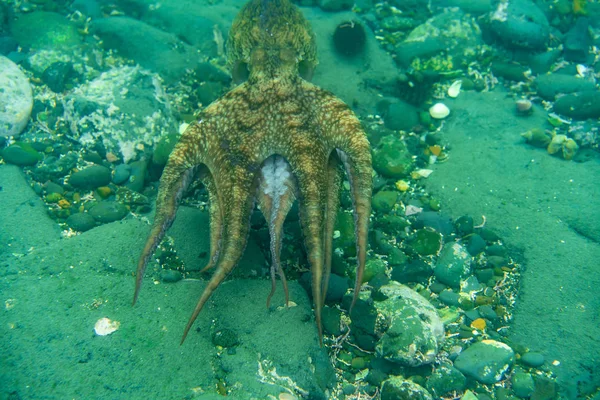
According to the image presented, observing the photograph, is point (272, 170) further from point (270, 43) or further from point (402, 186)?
point (402, 186)

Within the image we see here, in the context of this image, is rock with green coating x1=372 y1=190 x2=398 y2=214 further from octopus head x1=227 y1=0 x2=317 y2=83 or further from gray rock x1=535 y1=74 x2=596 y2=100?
gray rock x1=535 y1=74 x2=596 y2=100

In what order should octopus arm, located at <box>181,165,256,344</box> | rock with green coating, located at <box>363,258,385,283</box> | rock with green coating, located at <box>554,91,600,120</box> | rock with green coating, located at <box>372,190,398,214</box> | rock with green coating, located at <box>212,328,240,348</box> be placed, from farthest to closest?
rock with green coating, located at <box>554,91,600,120</box> → rock with green coating, located at <box>372,190,398,214</box> → rock with green coating, located at <box>363,258,385,283</box> → rock with green coating, located at <box>212,328,240,348</box> → octopus arm, located at <box>181,165,256,344</box>

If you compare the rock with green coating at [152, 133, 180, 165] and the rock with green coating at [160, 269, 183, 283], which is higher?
the rock with green coating at [152, 133, 180, 165]

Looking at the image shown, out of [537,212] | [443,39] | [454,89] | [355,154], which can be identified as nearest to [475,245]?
[537,212]

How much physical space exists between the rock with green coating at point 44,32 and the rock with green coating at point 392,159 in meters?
5.05

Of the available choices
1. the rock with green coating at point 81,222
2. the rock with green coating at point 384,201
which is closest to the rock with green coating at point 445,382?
the rock with green coating at point 384,201

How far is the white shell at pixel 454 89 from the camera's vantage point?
5.71 meters

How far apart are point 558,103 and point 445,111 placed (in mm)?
1669

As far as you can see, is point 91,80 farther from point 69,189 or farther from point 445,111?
point 445,111

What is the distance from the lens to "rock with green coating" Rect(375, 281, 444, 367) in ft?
10.00

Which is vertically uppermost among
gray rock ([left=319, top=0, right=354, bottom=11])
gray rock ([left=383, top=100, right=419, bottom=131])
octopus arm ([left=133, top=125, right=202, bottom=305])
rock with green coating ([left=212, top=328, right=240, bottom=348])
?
gray rock ([left=319, top=0, right=354, bottom=11])

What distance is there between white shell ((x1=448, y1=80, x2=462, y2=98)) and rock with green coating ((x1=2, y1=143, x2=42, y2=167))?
5.74m

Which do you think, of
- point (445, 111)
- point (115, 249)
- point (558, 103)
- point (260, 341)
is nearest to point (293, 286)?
point (260, 341)

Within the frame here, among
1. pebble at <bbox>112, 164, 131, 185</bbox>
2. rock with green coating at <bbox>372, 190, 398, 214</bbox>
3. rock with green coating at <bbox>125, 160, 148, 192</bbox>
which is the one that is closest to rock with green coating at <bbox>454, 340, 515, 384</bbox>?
rock with green coating at <bbox>372, 190, 398, 214</bbox>
